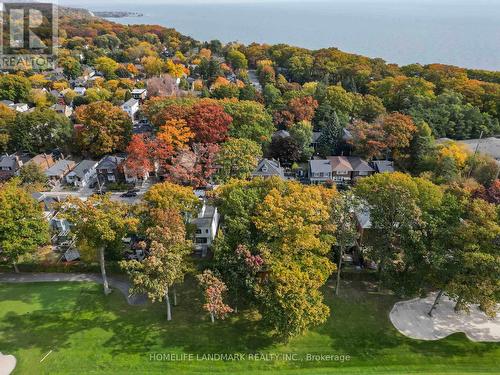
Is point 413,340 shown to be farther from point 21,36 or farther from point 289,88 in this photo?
point 21,36

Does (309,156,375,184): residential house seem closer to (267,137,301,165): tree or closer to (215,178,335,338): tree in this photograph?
(267,137,301,165): tree

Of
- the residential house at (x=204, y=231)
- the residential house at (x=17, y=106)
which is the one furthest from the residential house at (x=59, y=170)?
the residential house at (x=204, y=231)

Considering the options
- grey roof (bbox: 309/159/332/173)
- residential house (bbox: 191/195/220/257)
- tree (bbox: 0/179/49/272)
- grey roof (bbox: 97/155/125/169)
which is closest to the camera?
tree (bbox: 0/179/49/272)

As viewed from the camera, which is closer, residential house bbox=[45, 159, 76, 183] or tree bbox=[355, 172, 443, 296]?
tree bbox=[355, 172, 443, 296]

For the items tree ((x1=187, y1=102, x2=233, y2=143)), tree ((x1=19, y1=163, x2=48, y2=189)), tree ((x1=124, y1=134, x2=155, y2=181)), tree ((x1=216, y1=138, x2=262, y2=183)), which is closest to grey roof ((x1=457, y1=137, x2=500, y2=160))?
tree ((x1=216, y1=138, x2=262, y2=183))

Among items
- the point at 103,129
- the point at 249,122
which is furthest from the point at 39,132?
the point at 249,122

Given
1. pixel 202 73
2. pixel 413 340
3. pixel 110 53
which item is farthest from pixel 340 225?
pixel 110 53

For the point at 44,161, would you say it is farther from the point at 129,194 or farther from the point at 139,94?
the point at 139,94

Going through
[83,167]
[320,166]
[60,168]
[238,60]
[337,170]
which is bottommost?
[60,168]
